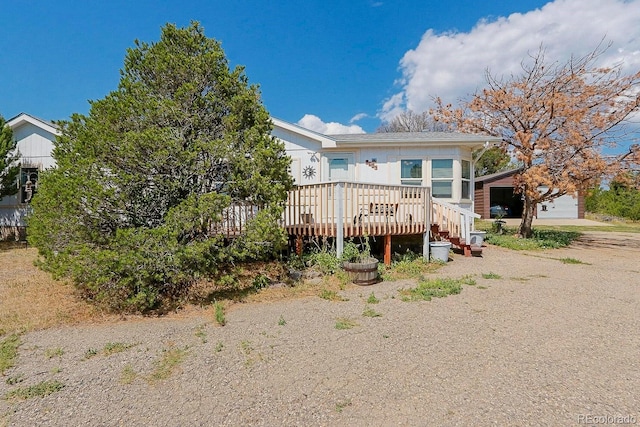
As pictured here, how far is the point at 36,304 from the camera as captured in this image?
15.9 ft

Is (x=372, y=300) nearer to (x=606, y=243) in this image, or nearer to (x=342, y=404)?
(x=342, y=404)

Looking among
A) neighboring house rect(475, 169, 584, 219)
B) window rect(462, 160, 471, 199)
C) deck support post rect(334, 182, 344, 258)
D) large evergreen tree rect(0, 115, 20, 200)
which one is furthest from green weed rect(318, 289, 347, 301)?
neighboring house rect(475, 169, 584, 219)

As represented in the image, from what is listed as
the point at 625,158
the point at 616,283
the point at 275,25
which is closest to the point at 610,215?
the point at 625,158

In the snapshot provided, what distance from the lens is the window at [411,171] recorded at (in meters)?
10.9

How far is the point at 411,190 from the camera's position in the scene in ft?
26.0

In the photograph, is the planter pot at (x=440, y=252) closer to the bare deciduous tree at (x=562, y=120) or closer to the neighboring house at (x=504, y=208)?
the bare deciduous tree at (x=562, y=120)

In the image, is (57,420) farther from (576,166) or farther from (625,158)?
(625,158)

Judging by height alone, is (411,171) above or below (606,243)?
above

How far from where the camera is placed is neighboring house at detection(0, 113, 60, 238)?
1133 centimetres

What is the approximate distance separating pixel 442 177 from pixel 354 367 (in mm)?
9243

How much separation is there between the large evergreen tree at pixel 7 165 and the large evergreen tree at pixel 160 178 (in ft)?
25.1

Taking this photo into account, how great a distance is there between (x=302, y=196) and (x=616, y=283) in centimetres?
A: 639

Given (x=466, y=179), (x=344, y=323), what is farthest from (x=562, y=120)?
(x=344, y=323)

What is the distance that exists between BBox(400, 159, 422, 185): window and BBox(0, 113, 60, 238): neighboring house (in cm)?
1219
